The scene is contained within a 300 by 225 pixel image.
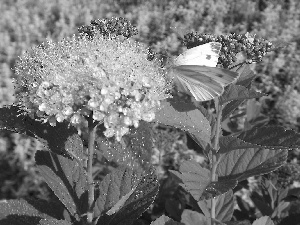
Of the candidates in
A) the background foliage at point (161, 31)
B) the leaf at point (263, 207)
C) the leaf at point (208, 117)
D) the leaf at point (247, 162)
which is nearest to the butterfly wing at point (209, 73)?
the leaf at point (208, 117)

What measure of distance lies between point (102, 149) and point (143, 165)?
0.20 m

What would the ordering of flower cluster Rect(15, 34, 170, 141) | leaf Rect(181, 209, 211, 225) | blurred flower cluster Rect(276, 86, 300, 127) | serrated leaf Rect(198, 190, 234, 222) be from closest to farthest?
flower cluster Rect(15, 34, 170, 141), leaf Rect(181, 209, 211, 225), serrated leaf Rect(198, 190, 234, 222), blurred flower cluster Rect(276, 86, 300, 127)

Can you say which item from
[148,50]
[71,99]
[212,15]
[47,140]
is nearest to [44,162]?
[47,140]

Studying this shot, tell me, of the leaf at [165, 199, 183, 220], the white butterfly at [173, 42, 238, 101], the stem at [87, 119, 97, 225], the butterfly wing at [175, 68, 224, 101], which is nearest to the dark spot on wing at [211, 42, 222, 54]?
the white butterfly at [173, 42, 238, 101]

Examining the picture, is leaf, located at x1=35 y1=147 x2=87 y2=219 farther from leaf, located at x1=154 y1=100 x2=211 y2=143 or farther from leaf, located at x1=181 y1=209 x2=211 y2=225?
leaf, located at x1=181 y1=209 x2=211 y2=225

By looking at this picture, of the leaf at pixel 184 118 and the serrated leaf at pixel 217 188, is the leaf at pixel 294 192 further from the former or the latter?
the leaf at pixel 184 118

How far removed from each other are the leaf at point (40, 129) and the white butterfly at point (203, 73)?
52 cm

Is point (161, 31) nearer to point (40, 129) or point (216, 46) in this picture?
point (216, 46)

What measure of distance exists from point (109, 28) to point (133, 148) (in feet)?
1.65

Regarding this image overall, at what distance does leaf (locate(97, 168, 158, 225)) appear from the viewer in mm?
1465

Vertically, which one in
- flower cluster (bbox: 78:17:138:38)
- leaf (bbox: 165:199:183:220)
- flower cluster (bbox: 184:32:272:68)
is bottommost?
leaf (bbox: 165:199:183:220)

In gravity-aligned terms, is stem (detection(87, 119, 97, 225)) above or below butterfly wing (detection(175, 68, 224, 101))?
below

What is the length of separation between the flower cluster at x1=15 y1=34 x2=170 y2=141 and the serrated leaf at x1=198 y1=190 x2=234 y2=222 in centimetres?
78

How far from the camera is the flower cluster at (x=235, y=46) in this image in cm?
154
